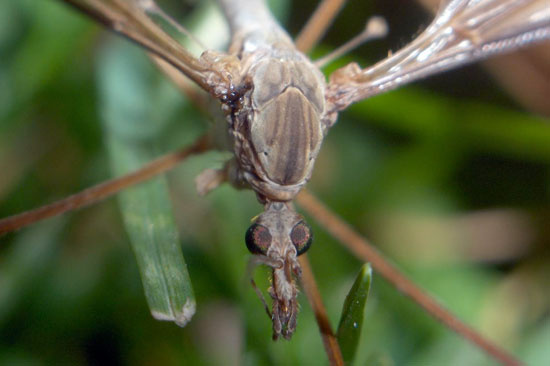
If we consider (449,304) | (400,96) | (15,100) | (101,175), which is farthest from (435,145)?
(15,100)

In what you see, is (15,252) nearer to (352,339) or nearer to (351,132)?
(352,339)

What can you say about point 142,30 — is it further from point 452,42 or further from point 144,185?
point 452,42

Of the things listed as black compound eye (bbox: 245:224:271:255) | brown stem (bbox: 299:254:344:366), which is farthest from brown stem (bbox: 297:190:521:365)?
black compound eye (bbox: 245:224:271:255)

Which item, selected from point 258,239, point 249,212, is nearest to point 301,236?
point 258,239

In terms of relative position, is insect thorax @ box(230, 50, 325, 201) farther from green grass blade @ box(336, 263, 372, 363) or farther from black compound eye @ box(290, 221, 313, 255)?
green grass blade @ box(336, 263, 372, 363)

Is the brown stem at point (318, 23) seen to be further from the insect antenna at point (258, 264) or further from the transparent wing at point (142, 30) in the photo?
the insect antenna at point (258, 264)

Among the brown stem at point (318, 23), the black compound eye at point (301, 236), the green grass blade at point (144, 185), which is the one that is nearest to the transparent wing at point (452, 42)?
the black compound eye at point (301, 236)

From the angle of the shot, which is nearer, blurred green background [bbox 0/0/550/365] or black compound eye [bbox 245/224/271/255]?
black compound eye [bbox 245/224/271/255]
